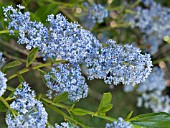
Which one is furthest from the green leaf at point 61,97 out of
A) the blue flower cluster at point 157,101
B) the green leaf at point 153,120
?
the blue flower cluster at point 157,101

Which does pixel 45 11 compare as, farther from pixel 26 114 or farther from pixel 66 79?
pixel 26 114

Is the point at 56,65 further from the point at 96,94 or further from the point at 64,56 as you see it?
the point at 96,94

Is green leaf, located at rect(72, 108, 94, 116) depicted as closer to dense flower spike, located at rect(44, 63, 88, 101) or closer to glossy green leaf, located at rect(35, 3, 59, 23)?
dense flower spike, located at rect(44, 63, 88, 101)

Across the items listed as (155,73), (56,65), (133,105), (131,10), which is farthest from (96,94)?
(56,65)

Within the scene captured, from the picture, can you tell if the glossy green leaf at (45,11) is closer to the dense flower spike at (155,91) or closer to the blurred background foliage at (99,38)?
the blurred background foliage at (99,38)

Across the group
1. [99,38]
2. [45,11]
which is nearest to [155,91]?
[99,38]

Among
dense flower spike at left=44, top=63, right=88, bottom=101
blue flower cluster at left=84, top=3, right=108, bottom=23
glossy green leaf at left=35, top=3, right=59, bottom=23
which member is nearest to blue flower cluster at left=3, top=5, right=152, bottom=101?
dense flower spike at left=44, top=63, right=88, bottom=101
